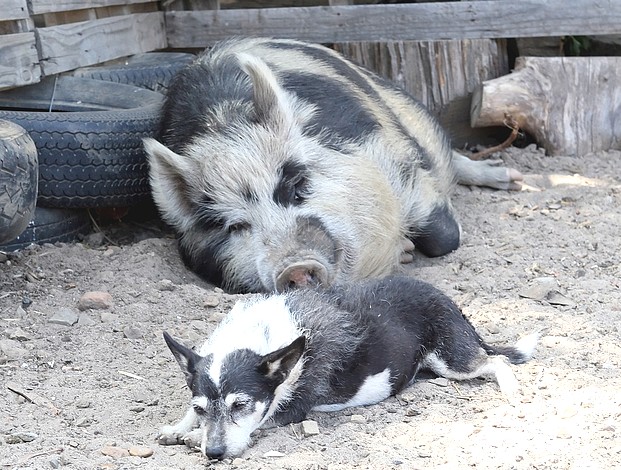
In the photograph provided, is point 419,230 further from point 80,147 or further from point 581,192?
point 80,147

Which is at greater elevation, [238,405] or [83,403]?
[238,405]

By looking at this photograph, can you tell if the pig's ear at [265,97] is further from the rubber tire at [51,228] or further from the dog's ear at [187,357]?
the dog's ear at [187,357]

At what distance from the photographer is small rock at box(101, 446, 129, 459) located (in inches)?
118

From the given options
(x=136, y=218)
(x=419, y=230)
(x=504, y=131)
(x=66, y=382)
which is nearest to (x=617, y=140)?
(x=504, y=131)

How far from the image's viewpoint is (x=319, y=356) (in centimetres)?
329

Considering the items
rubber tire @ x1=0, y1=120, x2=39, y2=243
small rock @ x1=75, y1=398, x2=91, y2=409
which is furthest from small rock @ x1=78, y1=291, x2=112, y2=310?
small rock @ x1=75, y1=398, x2=91, y2=409

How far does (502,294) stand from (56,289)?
205cm

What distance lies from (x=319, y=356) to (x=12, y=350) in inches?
51.8

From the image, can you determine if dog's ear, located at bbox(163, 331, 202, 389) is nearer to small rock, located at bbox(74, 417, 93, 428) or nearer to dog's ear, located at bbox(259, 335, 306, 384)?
dog's ear, located at bbox(259, 335, 306, 384)

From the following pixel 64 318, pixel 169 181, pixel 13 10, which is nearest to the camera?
pixel 64 318

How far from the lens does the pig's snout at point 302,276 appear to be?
4031 mm

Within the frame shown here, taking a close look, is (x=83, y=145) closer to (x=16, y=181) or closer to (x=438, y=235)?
(x=16, y=181)

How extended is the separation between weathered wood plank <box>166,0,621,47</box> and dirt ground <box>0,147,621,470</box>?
122cm

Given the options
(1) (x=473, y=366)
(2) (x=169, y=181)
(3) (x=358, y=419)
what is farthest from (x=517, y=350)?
(2) (x=169, y=181)
